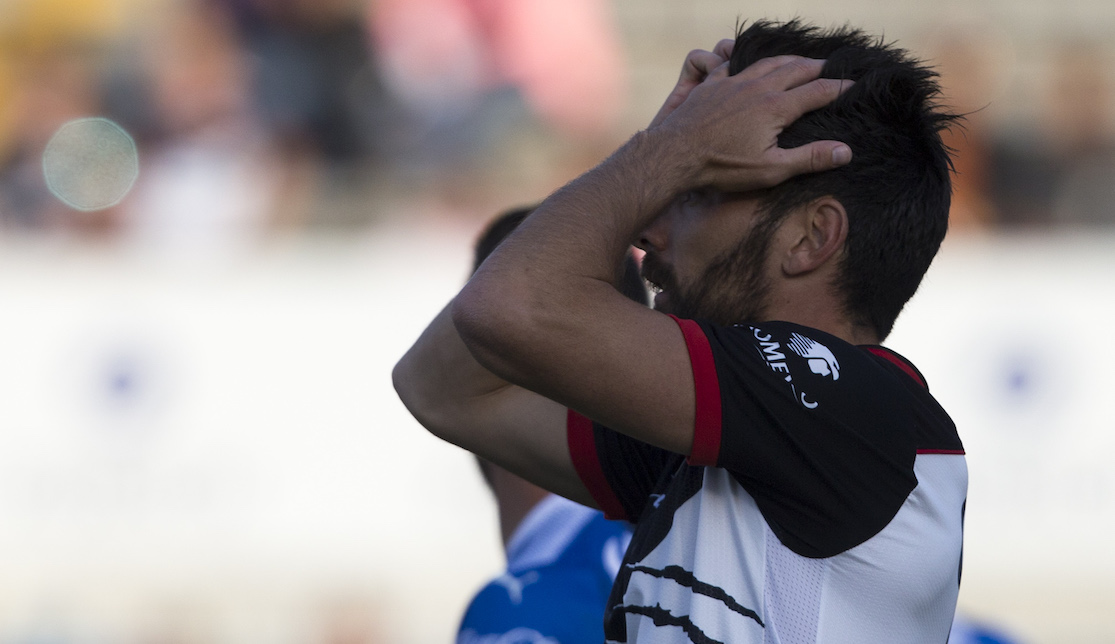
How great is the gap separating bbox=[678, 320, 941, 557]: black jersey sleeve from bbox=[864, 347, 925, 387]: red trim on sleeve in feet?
0.41

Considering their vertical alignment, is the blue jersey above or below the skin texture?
below

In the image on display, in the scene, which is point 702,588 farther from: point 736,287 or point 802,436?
point 736,287

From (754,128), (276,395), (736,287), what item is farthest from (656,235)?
(276,395)

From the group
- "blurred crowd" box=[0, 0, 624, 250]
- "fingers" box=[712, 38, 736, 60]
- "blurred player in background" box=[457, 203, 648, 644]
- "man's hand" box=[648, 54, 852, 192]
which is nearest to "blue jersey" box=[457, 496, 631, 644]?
"blurred player in background" box=[457, 203, 648, 644]

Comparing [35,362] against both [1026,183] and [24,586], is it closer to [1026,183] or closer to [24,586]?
[24,586]

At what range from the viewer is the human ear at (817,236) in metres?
1.58

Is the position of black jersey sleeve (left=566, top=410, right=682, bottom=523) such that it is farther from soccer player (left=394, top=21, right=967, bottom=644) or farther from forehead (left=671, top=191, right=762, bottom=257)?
forehead (left=671, top=191, right=762, bottom=257)

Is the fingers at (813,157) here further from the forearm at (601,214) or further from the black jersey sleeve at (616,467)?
the black jersey sleeve at (616,467)

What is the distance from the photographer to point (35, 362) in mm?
5816

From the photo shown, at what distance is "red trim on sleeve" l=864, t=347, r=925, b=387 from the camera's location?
1586 millimetres

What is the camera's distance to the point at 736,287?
1638 millimetres

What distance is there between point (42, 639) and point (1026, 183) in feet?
22.6

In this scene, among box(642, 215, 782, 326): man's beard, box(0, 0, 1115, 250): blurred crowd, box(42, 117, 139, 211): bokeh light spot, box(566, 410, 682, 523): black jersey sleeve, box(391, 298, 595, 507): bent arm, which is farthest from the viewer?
box(0, 0, 1115, 250): blurred crowd

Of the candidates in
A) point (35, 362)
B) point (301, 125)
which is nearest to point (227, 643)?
point (35, 362)
